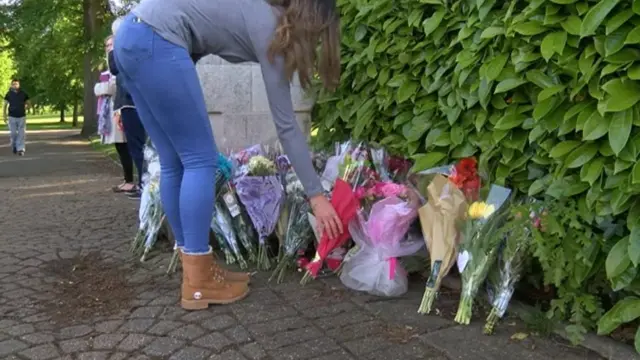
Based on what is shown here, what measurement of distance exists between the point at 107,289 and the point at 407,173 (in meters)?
1.80

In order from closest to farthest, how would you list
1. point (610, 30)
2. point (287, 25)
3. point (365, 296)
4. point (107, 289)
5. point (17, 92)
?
1. point (610, 30)
2. point (287, 25)
3. point (365, 296)
4. point (107, 289)
5. point (17, 92)

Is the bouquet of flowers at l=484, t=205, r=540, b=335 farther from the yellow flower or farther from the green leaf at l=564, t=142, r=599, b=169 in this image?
the green leaf at l=564, t=142, r=599, b=169

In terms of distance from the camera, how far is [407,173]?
11.5 feet

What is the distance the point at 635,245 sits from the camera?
2176mm

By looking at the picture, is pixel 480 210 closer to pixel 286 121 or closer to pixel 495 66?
pixel 495 66

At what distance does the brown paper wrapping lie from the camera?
2830 mm

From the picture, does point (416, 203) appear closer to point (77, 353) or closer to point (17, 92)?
point (77, 353)

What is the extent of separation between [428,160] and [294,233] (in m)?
0.86

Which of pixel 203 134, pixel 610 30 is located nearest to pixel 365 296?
pixel 203 134

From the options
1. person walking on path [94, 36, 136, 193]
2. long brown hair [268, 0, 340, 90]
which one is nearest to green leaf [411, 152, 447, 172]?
long brown hair [268, 0, 340, 90]

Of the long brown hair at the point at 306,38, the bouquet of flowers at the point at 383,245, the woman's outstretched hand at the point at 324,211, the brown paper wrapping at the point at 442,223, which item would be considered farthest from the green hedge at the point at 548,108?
the woman's outstretched hand at the point at 324,211

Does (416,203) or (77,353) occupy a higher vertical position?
(416,203)

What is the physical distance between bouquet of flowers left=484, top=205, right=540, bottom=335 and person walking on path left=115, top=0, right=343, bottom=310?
734 millimetres

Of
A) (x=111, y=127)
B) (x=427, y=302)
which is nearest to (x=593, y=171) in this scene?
(x=427, y=302)
